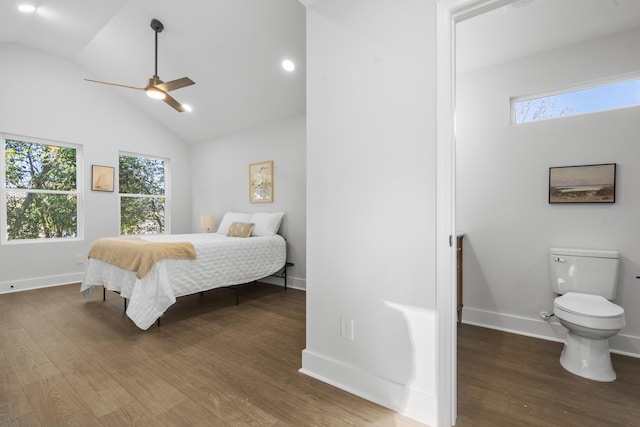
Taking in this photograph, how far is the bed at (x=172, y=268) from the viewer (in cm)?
270

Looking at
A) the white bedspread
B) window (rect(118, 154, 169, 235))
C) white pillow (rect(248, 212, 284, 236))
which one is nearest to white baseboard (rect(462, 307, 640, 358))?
the white bedspread

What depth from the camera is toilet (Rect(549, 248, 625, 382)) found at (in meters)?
1.88

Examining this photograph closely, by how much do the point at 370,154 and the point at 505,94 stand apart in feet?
6.22

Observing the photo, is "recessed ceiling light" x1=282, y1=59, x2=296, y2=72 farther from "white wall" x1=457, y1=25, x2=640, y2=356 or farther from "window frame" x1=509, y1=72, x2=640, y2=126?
"window frame" x1=509, y1=72, x2=640, y2=126

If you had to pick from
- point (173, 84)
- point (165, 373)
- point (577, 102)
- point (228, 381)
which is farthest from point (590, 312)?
point (173, 84)

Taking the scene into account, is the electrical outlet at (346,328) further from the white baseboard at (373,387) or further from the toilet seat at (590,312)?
the toilet seat at (590,312)

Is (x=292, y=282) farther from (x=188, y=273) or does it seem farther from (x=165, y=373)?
(x=165, y=373)

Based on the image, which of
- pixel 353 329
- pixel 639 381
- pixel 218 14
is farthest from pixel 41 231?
pixel 639 381

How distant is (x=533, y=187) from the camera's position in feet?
8.60

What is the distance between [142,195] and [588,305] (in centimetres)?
605

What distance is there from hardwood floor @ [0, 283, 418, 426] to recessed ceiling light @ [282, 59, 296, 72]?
277cm

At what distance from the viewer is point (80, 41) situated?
13.1ft

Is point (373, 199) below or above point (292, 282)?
above

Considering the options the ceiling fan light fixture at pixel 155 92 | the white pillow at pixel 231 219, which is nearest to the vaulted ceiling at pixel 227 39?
the ceiling fan light fixture at pixel 155 92
